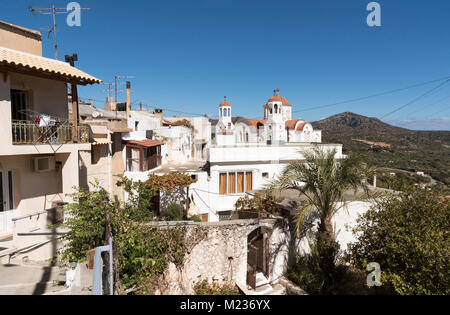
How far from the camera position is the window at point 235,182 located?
16.5 metres

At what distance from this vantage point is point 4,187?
8.25 meters

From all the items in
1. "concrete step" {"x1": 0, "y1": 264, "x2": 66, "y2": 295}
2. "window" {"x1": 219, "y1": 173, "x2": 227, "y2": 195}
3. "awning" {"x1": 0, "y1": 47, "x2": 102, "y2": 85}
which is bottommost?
"concrete step" {"x1": 0, "y1": 264, "x2": 66, "y2": 295}

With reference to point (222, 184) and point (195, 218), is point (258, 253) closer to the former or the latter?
point (195, 218)

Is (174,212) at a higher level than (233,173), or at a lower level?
lower

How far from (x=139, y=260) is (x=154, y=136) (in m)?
17.4

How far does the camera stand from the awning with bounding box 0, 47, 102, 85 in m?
7.33

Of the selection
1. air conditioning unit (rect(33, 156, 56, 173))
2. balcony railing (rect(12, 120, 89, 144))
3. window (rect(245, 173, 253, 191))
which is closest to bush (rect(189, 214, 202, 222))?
window (rect(245, 173, 253, 191))

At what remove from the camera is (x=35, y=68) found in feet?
25.4

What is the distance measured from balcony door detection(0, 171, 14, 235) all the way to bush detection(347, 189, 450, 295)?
38.2 feet

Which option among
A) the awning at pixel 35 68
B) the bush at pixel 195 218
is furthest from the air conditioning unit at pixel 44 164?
the bush at pixel 195 218

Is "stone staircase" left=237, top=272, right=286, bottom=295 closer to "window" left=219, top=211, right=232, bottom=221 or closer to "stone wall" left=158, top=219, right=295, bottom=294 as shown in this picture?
"stone wall" left=158, top=219, right=295, bottom=294

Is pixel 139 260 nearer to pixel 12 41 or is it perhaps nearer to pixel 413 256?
pixel 413 256

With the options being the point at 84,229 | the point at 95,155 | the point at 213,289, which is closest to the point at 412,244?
the point at 213,289

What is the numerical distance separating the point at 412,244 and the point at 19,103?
13.1 m
